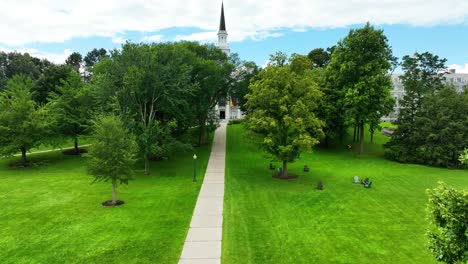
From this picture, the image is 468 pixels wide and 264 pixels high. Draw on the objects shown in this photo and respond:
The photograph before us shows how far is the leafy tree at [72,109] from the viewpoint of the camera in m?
34.2

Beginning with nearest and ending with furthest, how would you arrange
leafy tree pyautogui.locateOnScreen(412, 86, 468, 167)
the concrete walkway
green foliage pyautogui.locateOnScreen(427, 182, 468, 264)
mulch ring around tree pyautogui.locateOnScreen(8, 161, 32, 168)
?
green foliage pyautogui.locateOnScreen(427, 182, 468, 264) → the concrete walkway → mulch ring around tree pyautogui.locateOnScreen(8, 161, 32, 168) → leafy tree pyautogui.locateOnScreen(412, 86, 468, 167)

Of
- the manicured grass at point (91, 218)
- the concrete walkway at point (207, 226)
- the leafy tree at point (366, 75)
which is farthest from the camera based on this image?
the leafy tree at point (366, 75)

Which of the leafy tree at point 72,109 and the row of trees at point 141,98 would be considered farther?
the leafy tree at point 72,109

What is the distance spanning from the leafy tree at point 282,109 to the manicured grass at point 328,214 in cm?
294

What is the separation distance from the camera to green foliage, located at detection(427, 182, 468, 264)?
25.7ft

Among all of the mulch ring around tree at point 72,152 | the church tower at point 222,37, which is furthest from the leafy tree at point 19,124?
the church tower at point 222,37

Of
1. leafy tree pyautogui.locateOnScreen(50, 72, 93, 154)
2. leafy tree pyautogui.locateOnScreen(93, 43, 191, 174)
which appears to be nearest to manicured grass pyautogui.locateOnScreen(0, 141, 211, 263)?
leafy tree pyautogui.locateOnScreen(93, 43, 191, 174)

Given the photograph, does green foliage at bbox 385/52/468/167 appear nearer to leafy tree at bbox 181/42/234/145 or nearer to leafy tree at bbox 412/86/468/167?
leafy tree at bbox 412/86/468/167

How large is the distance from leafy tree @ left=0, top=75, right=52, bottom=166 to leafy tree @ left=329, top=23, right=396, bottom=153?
30402 mm

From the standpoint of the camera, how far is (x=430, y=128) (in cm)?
3319

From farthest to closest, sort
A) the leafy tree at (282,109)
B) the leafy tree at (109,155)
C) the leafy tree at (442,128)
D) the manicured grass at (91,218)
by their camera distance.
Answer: the leafy tree at (442,128) → the leafy tree at (282,109) → the leafy tree at (109,155) → the manicured grass at (91,218)

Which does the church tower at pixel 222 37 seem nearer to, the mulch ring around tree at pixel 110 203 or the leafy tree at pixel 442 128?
the leafy tree at pixel 442 128

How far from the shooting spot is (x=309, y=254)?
13.1 meters

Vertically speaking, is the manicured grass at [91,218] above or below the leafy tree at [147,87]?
below
